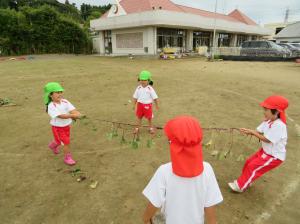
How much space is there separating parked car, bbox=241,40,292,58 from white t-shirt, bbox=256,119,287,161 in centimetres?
2186

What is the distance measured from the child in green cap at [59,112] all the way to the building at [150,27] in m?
22.4

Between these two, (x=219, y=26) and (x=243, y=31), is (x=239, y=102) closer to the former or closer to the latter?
(x=219, y=26)

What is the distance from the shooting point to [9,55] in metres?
31.7

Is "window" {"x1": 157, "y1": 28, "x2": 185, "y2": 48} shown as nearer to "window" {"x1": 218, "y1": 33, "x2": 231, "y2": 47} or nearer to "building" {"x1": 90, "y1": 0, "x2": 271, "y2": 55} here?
"building" {"x1": 90, "y1": 0, "x2": 271, "y2": 55}

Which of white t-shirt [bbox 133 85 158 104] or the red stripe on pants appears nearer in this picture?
the red stripe on pants

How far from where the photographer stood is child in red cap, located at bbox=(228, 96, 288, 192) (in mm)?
2936

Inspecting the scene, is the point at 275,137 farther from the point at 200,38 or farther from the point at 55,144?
the point at 200,38

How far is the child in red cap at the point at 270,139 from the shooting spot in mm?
2936

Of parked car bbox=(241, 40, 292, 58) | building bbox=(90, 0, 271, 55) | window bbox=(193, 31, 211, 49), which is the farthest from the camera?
window bbox=(193, 31, 211, 49)

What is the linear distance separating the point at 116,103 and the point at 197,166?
6.94 meters

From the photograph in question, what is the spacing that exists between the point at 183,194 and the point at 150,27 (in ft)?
88.3

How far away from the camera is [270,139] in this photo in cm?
300

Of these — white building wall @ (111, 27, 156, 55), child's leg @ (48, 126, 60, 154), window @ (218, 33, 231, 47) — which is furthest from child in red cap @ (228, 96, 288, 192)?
window @ (218, 33, 231, 47)

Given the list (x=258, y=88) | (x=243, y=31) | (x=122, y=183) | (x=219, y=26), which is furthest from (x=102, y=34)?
(x=122, y=183)
